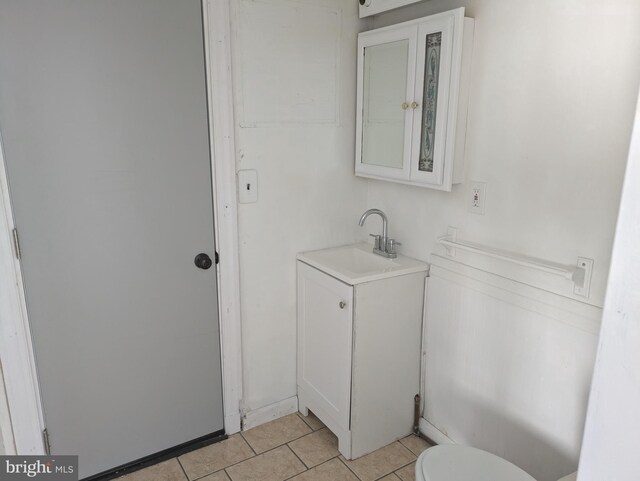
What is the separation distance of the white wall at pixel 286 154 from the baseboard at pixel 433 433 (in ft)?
2.32

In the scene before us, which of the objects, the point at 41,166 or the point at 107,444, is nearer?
the point at 41,166

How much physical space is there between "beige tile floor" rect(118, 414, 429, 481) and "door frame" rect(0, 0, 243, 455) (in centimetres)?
16

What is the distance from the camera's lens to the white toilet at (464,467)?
1.47 metres

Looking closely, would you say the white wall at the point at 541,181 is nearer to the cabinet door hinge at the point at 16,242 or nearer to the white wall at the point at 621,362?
the white wall at the point at 621,362

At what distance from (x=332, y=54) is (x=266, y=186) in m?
0.72

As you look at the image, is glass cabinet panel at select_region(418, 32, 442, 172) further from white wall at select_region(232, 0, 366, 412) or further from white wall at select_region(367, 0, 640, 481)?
white wall at select_region(232, 0, 366, 412)

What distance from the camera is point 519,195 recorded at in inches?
69.0

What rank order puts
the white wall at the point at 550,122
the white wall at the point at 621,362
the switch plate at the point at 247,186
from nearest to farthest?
the white wall at the point at 621,362
the white wall at the point at 550,122
the switch plate at the point at 247,186

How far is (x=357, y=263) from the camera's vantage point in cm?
244

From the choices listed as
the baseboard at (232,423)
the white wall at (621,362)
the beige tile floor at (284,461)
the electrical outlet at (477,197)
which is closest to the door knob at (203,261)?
the baseboard at (232,423)

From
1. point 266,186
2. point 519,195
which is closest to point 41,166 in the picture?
point 266,186

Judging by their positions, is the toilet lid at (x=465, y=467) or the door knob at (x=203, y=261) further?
the door knob at (x=203, y=261)

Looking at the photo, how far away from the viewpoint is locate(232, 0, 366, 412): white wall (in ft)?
6.84

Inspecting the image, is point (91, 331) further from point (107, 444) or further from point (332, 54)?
point (332, 54)
